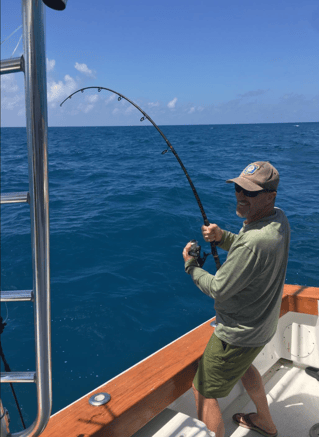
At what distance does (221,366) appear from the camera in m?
1.63

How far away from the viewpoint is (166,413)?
1842mm

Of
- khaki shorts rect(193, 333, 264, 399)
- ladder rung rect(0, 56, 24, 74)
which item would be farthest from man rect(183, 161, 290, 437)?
ladder rung rect(0, 56, 24, 74)

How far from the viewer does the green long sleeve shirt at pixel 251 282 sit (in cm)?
142

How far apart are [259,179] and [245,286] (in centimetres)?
42

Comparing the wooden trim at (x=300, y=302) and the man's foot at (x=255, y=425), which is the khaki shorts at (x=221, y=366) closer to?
the man's foot at (x=255, y=425)

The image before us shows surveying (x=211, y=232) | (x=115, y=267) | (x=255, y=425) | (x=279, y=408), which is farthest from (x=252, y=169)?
(x=115, y=267)

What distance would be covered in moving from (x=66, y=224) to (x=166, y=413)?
694 centimetres

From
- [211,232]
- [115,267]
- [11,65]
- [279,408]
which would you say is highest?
[11,65]

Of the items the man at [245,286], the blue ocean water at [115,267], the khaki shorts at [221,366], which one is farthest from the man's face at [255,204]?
the blue ocean water at [115,267]

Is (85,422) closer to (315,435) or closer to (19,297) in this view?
(19,297)

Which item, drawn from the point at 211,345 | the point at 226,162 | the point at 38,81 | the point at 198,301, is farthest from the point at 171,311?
the point at 226,162

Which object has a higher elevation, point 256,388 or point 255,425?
point 256,388

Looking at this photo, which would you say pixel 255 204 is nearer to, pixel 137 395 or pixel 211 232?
pixel 211 232

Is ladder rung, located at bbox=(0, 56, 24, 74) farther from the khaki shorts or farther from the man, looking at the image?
the khaki shorts
